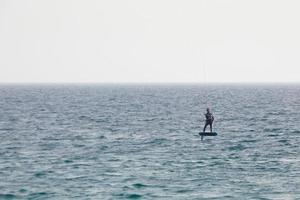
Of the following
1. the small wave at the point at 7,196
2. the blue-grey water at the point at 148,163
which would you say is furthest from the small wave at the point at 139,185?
the small wave at the point at 7,196

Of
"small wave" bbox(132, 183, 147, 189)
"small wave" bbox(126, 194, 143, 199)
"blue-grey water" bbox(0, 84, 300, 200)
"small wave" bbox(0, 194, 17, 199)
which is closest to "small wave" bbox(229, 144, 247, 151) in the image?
"blue-grey water" bbox(0, 84, 300, 200)

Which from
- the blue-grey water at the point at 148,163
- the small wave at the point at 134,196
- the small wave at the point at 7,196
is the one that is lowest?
the small wave at the point at 7,196

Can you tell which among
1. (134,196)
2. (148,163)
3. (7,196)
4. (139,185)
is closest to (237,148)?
(148,163)

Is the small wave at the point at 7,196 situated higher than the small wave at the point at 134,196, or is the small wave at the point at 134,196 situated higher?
the small wave at the point at 134,196

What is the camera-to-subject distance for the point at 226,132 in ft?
194

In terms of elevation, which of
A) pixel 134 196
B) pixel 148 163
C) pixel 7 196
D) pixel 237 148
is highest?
pixel 237 148

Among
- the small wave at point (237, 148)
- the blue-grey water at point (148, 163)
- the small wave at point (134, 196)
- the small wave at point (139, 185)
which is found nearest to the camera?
the small wave at point (134, 196)

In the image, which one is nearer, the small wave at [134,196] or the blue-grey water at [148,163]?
the small wave at [134,196]

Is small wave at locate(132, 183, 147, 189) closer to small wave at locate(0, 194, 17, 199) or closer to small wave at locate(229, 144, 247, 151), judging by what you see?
small wave at locate(0, 194, 17, 199)

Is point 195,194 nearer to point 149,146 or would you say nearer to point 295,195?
point 295,195

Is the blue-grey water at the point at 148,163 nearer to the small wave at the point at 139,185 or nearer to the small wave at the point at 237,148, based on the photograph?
the small wave at the point at 237,148

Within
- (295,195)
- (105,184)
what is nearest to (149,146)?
(105,184)

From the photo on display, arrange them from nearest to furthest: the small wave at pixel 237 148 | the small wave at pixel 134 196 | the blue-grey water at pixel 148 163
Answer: the small wave at pixel 134 196 < the blue-grey water at pixel 148 163 < the small wave at pixel 237 148

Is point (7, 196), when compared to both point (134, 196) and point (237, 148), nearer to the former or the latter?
point (134, 196)
